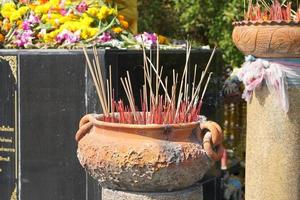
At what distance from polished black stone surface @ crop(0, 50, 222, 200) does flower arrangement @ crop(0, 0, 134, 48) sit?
33cm

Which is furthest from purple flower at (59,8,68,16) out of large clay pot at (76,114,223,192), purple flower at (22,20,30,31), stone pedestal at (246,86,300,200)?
large clay pot at (76,114,223,192)

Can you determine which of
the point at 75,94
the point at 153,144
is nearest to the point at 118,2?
the point at 75,94

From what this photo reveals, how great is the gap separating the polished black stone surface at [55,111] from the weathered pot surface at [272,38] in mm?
714

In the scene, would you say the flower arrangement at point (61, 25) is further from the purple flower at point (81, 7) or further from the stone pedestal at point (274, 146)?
the stone pedestal at point (274, 146)

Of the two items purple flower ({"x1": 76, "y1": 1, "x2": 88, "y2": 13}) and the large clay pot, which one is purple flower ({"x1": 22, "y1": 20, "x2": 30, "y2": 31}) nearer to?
purple flower ({"x1": 76, "y1": 1, "x2": 88, "y2": 13})

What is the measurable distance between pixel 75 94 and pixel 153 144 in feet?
4.10

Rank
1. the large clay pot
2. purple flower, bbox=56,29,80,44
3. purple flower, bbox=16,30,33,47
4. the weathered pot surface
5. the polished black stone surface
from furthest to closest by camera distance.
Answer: purple flower, bbox=16,30,33,47 → purple flower, bbox=56,29,80,44 → the polished black stone surface → the weathered pot surface → the large clay pot

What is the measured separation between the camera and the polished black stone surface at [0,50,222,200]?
4.11 meters

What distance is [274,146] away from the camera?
4.22 metres

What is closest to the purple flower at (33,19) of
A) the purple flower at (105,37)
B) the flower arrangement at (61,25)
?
the flower arrangement at (61,25)

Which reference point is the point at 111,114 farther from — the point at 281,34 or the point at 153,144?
the point at 281,34

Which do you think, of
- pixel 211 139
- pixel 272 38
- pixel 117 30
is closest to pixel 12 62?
pixel 117 30

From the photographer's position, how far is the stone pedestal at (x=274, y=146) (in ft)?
13.7

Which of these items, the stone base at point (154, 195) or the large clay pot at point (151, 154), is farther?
the stone base at point (154, 195)
